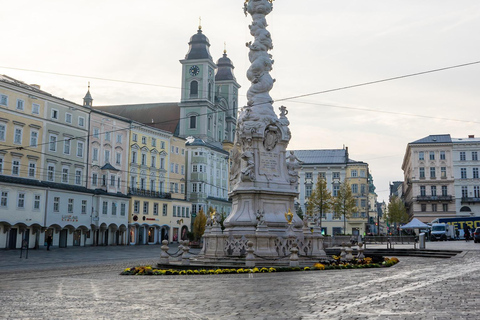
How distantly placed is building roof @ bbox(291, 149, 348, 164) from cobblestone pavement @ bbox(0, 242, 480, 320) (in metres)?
86.0

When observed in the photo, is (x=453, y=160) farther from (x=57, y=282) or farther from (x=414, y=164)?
(x=57, y=282)

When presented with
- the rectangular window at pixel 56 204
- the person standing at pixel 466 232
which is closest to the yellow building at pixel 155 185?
the rectangular window at pixel 56 204

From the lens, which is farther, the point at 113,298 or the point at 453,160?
the point at 453,160

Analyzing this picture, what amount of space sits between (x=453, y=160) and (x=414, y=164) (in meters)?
6.38

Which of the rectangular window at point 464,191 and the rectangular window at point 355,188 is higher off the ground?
the rectangular window at point 355,188

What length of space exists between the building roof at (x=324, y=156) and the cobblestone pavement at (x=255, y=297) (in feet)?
282

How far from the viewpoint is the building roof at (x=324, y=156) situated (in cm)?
10412

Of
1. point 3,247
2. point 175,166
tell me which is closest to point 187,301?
point 3,247

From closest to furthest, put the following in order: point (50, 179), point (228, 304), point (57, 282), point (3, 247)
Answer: point (228, 304) → point (57, 282) → point (3, 247) → point (50, 179)

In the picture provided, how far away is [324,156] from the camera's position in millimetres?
106000

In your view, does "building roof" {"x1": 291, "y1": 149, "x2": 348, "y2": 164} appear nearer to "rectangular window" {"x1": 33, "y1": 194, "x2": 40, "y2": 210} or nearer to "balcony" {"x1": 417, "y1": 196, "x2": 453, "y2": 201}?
"balcony" {"x1": 417, "y1": 196, "x2": 453, "y2": 201}

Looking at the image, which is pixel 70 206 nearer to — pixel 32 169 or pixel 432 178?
pixel 32 169

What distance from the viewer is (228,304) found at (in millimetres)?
11758

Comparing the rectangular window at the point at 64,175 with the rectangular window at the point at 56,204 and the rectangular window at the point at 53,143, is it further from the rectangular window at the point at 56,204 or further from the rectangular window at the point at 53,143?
the rectangular window at the point at 56,204
